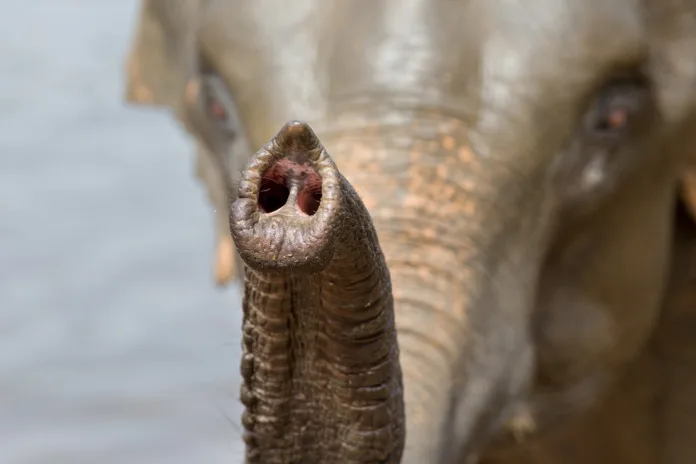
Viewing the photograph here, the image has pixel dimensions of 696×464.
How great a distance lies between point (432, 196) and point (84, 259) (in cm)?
133

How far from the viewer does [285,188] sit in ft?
1.60

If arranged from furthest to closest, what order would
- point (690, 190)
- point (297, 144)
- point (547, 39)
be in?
point (690, 190) < point (547, 39) < point (297, 144)

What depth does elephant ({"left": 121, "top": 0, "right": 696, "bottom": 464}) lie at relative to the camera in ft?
1.77

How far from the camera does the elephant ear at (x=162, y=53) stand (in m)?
1.14

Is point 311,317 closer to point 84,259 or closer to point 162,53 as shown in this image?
point 162,53

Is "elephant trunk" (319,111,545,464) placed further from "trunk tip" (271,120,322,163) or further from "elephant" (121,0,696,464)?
"trunk tip" (271,120,322,163)

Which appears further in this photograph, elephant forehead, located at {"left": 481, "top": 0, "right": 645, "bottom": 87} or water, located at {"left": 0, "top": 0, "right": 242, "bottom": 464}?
water, located at {"left": 0, "top": 0, "right": 242, "bottom": 464}

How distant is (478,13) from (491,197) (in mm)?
152

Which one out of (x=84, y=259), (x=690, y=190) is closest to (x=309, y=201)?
(x=690, y=190)

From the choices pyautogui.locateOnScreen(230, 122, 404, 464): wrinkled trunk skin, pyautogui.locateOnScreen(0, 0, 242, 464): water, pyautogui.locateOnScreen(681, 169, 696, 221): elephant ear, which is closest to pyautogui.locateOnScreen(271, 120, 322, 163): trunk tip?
pyautogui.locateOnScreen(230, 122, 404, 464): wrinkled trunk skin

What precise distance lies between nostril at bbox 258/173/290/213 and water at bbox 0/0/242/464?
1468mm

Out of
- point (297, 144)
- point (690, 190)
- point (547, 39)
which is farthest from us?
point (690, 190)

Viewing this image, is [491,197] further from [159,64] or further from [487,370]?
[159,64]

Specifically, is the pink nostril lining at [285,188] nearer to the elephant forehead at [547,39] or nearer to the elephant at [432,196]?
the elephant at [432,196]
